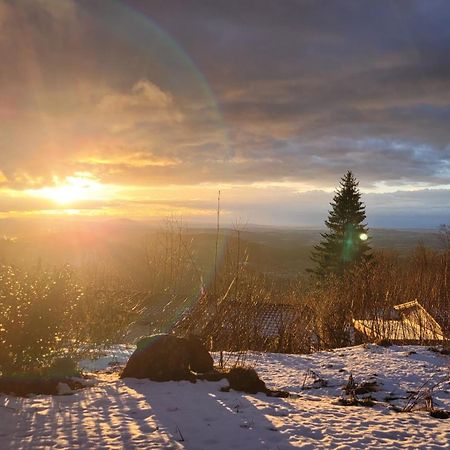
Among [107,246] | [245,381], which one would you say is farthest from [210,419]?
[107,246]

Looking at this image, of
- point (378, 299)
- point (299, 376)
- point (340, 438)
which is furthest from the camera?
point (378, 299)

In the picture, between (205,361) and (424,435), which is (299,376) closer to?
(205,361)

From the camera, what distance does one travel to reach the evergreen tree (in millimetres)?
40938

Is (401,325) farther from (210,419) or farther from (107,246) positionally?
(107,246)

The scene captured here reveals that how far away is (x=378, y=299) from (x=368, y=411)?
1047cm

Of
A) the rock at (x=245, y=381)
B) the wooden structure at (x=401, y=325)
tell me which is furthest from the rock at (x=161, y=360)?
the wooden structure at (x=401, y=325)

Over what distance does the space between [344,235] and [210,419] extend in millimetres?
36933

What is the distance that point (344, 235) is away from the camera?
41.6 m

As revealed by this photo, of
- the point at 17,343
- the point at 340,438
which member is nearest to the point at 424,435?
the point at 340,438

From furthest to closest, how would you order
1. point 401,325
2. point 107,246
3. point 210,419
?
point 107,246, point 401,325, point 210,419

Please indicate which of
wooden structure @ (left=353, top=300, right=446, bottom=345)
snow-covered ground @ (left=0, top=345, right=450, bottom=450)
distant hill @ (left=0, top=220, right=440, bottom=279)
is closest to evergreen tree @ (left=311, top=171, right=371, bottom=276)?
distant hill @ (left=0, top=220, right=440, bottom=279)

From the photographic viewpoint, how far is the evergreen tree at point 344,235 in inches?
1612

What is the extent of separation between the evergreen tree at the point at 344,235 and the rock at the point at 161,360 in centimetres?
3366

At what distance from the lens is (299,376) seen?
31.2ft
